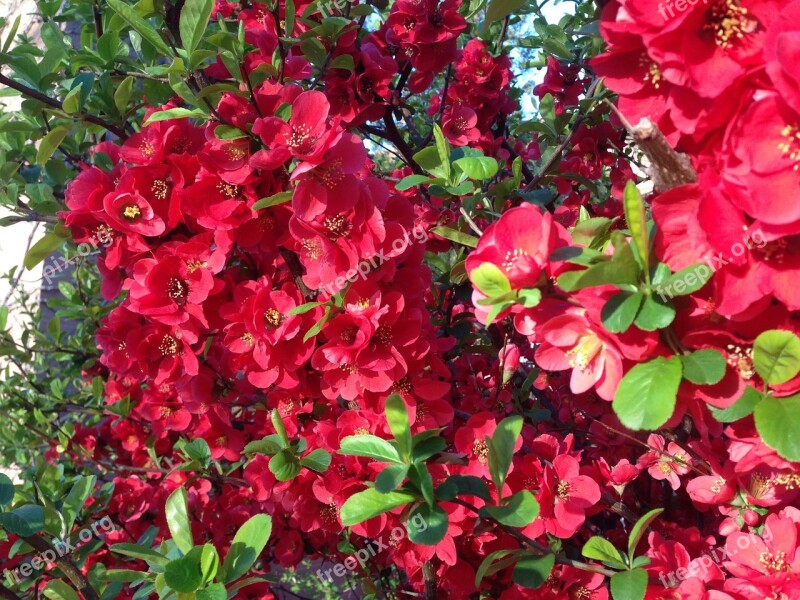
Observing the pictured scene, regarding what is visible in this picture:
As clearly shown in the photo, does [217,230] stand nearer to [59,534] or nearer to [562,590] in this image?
[59,534]

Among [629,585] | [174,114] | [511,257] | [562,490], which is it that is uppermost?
[174,114]

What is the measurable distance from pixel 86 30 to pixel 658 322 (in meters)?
1.55

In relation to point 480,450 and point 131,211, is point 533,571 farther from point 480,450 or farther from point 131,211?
point 131,211

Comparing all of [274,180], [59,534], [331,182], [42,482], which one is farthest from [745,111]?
[42,482]

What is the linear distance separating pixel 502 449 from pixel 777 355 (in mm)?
340

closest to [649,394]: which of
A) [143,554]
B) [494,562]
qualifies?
[494,562]

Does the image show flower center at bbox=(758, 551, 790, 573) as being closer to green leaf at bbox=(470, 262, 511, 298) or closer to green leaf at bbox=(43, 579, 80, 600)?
green leaf at bbox=(470, 262, 511, 298)

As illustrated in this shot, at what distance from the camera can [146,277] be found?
1104 millimetres

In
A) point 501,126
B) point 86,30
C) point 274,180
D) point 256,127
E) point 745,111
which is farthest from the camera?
point 501,126

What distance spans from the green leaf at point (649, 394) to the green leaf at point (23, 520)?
2.78ft

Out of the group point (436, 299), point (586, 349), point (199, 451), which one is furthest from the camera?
point (436, 299)

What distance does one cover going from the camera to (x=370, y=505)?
2.39 feet

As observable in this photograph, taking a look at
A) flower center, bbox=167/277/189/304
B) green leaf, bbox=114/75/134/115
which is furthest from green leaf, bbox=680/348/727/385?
green leaf, bbox=114/75/134/115

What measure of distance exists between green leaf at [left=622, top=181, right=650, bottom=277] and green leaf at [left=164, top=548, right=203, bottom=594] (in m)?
0.64
